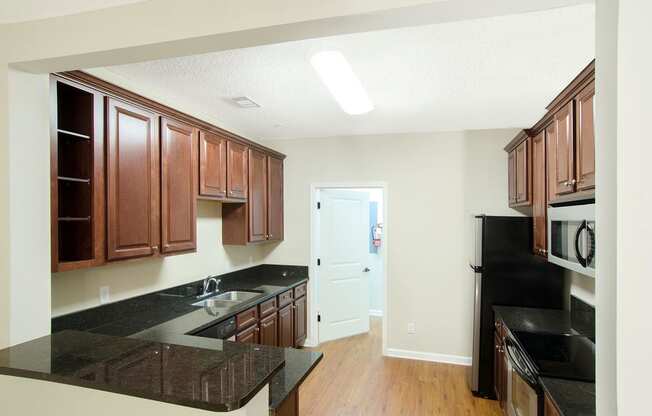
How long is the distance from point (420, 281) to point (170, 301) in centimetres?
264

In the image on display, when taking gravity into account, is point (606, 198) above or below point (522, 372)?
above

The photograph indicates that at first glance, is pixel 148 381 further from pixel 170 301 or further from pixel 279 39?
pixel 170 301

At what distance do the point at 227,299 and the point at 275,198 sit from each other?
4.45 feet

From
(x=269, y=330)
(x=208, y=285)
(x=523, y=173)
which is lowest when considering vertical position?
(x=269, y=330)

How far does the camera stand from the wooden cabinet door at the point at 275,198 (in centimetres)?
402

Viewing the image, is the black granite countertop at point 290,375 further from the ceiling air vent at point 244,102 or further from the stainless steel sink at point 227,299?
the ceiling air vent at point 244,102

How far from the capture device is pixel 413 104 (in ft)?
9.62

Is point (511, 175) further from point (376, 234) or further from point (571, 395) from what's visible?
point (376, 234)

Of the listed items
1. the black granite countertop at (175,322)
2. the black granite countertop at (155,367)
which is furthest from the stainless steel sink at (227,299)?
the black granite countertop at (155,367)

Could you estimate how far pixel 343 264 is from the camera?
181 inches

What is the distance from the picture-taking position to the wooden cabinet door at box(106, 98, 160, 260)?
79.1 inches

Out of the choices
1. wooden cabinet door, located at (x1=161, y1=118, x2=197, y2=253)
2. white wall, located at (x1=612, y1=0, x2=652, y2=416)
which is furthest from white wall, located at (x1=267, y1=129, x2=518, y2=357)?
white wall, located at (x1=612, y1=0, x2=652, y2=416)

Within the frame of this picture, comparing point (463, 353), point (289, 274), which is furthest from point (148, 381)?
point (463, 353)

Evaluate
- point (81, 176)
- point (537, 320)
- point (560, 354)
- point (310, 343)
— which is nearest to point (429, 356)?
point (310, 343)
